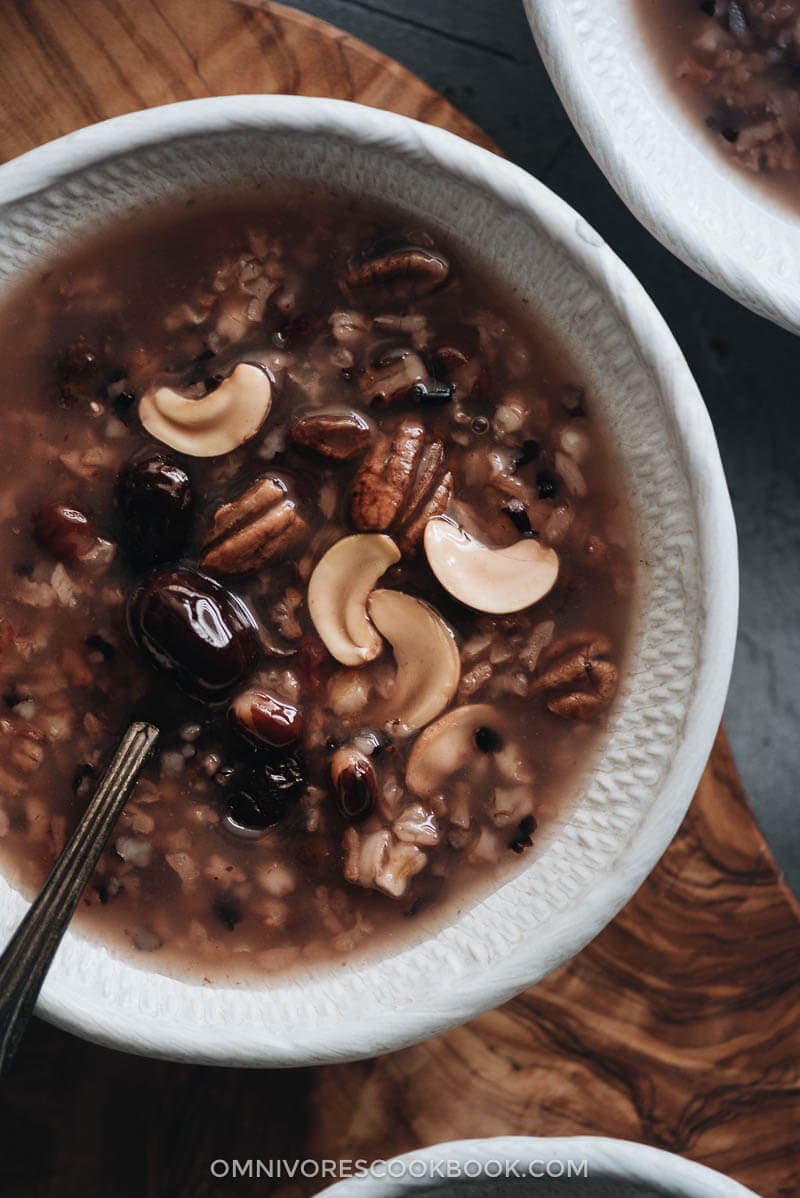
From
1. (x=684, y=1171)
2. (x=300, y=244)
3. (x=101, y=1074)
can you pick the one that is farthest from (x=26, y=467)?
(x=684, y=1171)

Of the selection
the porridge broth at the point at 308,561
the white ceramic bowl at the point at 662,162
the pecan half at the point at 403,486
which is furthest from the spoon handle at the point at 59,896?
the white ceramic bowl at the point at 662,162

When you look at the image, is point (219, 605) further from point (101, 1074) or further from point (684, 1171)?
point (684, 1171)

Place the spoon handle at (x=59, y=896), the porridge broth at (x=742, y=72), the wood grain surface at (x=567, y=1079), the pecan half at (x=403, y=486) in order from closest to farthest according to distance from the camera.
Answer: the spoon handle at (x=59, y=896), the pecan half at (x=403, y=486), the wood grain surface at (x=567, y=1079), the porridge broth at (x=742, y=72)

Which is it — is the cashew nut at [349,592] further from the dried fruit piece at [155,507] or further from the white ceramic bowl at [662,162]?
the white ceramic bowl at [662,162]

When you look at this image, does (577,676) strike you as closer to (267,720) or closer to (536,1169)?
(267,720)

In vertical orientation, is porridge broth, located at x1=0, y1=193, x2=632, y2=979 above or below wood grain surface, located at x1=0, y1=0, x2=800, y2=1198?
above

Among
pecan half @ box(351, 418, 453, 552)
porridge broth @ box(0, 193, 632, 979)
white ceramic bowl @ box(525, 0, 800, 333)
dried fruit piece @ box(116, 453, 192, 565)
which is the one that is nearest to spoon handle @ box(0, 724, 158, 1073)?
porridge broth @ box(0, 193, 632, 979)

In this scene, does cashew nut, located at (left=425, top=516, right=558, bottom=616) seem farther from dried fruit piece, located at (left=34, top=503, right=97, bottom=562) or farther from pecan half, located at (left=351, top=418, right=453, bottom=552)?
dried fruit piece, located at (left=34, top=503, right=97, bottom=562)
